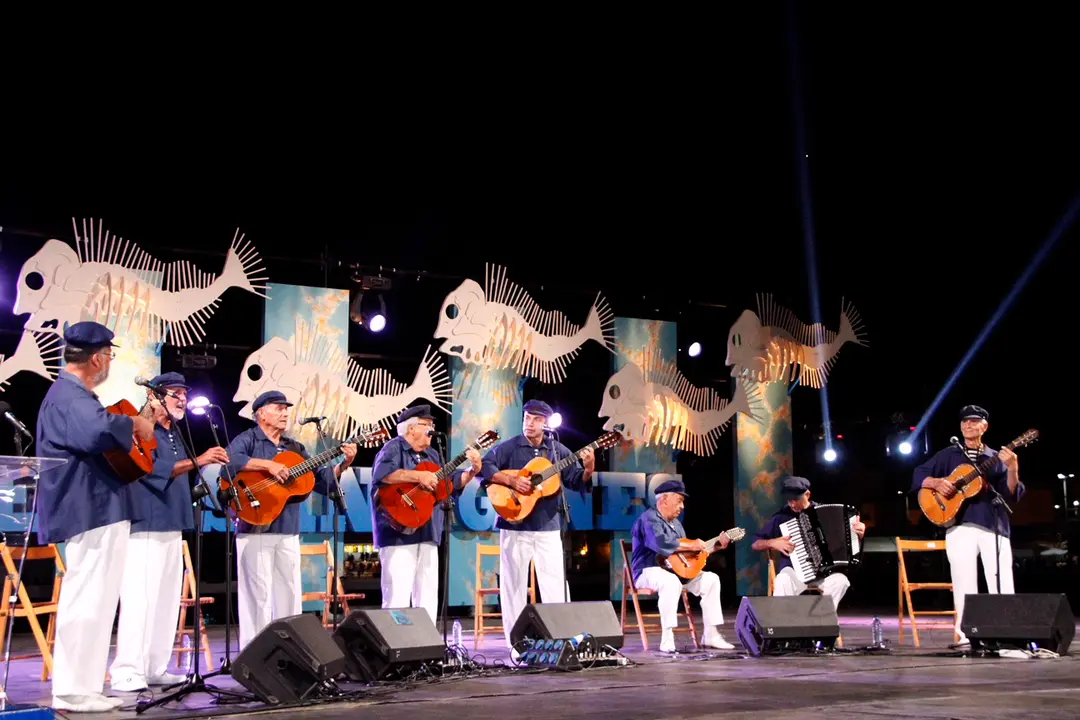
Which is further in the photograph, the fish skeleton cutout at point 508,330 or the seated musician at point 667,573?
the fish skeleton cutout at point 508,330

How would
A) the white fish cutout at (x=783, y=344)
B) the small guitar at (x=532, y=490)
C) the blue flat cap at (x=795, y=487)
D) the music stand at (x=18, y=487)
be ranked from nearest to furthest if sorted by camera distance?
the music stand at (x=18, y=487), the small guitar at (x=532, y=490), the blue flat cap at (x=795, y=487), the white fish cutout at (x=783, y=344)

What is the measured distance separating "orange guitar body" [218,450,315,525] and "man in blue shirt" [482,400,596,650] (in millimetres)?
1427

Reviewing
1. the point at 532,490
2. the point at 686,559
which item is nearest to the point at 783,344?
the point at 686,559

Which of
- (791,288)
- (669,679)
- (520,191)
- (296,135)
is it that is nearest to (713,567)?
(791,288)

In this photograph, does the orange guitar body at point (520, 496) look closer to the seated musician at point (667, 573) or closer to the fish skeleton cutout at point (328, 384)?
the seated musician at point (667, 573)

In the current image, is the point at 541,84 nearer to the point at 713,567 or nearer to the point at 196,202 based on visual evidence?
the point at 196,202

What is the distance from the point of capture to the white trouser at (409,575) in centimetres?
750

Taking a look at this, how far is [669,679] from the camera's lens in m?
6.51

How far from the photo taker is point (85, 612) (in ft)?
17.0

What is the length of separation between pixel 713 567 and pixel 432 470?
30.2 feet

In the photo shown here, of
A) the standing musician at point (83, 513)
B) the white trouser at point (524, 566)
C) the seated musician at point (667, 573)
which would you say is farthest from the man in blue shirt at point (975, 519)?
the standing musician at point (83, 513)

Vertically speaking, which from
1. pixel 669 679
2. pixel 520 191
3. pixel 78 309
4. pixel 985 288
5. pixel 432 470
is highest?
pixel 520 191

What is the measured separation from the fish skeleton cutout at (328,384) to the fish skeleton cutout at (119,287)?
631mm

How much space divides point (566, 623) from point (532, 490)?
99 cm
